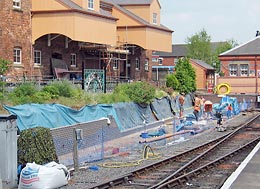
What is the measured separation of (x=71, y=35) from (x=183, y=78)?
41.5ft

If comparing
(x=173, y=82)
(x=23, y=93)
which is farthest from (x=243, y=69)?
(x=23, y=93)

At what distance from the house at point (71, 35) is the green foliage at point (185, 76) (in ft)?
9.99

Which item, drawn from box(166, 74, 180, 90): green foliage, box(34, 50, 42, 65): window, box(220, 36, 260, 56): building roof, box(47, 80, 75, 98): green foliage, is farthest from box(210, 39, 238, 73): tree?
box(47, 80, 75, 98): green foliage

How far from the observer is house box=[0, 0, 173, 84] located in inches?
1318

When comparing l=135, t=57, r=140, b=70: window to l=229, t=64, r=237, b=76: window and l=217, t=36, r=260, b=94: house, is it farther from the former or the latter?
l=229, t=64, r=237, b=76: window

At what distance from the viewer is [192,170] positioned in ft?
51.9

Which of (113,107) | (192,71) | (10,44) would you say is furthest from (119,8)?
(113,107)

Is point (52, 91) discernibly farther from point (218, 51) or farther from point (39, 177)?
point (218, 51)

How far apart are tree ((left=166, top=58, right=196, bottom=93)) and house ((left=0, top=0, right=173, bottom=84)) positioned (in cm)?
310

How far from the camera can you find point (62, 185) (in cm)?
1334

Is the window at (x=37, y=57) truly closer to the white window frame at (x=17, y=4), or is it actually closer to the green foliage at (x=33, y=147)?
the white window frame at (x=17, y=4)

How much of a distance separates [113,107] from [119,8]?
2223cm

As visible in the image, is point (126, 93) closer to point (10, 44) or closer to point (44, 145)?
point (10, 44)

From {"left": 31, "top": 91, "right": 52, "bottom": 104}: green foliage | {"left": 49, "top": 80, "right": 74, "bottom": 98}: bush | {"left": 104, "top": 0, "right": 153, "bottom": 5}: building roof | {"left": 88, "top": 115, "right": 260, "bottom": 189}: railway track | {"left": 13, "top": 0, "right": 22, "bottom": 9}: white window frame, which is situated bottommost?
{"left": 88, "top": 115, "right": 260, "bottom": 189}: railway track
